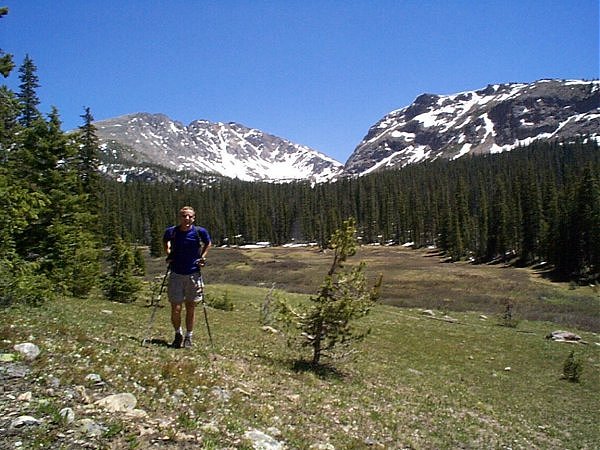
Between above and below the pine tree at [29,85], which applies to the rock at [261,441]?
below

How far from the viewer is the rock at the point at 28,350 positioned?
25.4ft

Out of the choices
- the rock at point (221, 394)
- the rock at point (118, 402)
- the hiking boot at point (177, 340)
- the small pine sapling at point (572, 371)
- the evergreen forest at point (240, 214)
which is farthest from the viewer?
the small pine sapling at point (572, 371)

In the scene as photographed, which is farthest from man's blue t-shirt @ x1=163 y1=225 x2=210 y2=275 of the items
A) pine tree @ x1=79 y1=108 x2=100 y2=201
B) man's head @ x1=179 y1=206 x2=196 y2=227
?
pine tree @ x1=79 y1=108 x2=100 y2=201

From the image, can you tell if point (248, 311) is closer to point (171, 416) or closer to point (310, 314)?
point (310, 314)

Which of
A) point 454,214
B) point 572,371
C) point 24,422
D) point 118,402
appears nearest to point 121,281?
point 118,402

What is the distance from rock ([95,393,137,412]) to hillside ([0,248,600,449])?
10 cm

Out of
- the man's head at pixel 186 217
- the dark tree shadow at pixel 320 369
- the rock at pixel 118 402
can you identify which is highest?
the man's head at pixel 186 217

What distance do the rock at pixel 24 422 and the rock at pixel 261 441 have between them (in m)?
3.13

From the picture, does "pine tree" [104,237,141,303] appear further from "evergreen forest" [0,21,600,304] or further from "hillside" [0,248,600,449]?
"hillside" [0,248,600,449]

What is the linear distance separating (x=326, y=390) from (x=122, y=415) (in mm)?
6626

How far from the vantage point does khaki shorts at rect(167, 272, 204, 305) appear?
38.5ft

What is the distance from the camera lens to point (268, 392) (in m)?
10.2

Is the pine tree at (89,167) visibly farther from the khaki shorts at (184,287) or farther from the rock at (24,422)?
the rock at (24,422)

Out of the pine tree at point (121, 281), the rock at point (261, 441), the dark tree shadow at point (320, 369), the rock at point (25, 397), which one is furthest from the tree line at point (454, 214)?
the rock at point (261, 441)
